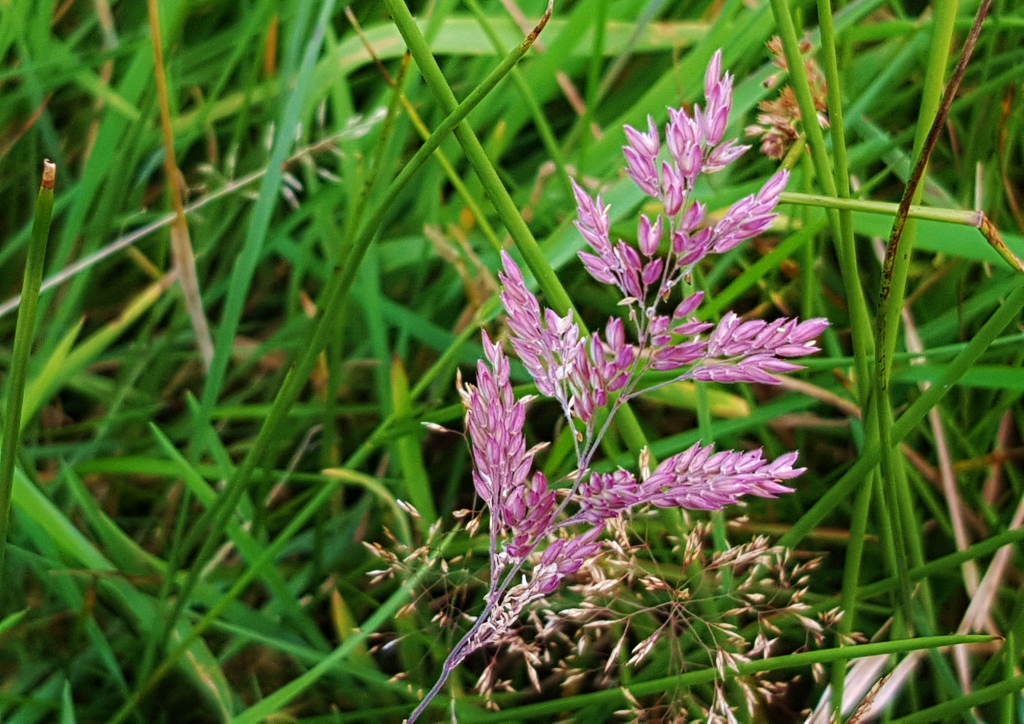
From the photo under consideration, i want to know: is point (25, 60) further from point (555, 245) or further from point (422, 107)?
point (555, 245)

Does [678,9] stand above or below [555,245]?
above

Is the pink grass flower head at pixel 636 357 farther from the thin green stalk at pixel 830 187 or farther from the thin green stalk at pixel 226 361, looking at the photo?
the thin green stalk at pixel 226 361

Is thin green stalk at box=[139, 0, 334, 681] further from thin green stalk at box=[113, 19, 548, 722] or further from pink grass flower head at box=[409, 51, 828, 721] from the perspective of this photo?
pink grass flower head at box=[409, 51, 828, 721]

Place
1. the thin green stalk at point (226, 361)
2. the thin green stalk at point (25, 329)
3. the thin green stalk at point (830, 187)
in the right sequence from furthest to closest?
the thin green stalk at point (226, 361), the thin green stalk at point (830, 187), the thin green stalk at point (25, 329)

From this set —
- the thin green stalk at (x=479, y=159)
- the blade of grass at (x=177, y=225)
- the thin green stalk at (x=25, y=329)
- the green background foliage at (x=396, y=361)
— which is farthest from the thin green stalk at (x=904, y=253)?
the blade of grass at (x=177, y=225)

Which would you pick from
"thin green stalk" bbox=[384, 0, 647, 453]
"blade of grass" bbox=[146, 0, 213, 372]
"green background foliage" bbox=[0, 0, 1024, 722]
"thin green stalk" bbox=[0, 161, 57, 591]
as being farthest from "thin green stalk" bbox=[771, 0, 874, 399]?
"blade of grass" bbox=[146, 0, 213, 372]

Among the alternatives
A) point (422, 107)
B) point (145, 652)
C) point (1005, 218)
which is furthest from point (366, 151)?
point (1005, 218)
